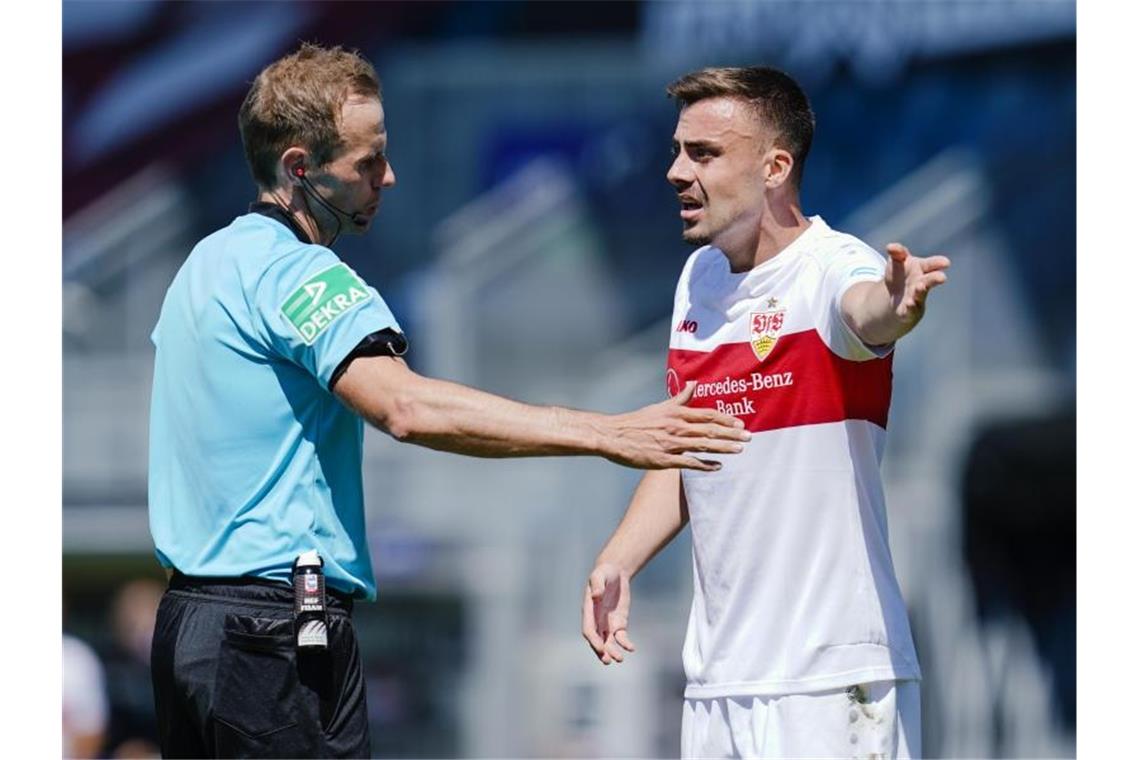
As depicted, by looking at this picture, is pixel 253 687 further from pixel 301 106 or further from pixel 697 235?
pixel 697 235

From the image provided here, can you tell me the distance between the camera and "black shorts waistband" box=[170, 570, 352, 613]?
400cm

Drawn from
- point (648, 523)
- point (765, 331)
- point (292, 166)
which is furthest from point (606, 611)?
point (292, 166)

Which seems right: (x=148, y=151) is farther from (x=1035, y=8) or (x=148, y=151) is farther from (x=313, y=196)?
(x=313, y=196)

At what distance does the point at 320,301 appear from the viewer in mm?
3967

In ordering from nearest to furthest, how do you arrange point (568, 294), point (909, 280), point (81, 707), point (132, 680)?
point (909, 280), point (81, 707), point (132, 680), point (568, 294)

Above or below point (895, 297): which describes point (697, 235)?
above

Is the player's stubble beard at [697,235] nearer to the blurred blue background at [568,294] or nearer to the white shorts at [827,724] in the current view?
the white shorts at [827,724]

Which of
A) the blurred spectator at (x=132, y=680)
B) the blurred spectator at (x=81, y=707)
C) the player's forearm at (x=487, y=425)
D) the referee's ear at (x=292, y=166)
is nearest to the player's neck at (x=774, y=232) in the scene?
the player's forearm at (x=487, y=425)

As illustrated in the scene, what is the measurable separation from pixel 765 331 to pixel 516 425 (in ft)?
2.63

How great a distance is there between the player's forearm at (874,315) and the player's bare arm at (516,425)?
404 millimetres

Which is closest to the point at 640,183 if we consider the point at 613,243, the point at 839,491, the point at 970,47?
the point at 613,243

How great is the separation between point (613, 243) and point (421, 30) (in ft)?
6.80

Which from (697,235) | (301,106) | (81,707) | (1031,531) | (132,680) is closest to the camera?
(301,106)

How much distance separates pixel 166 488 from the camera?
4.15m
